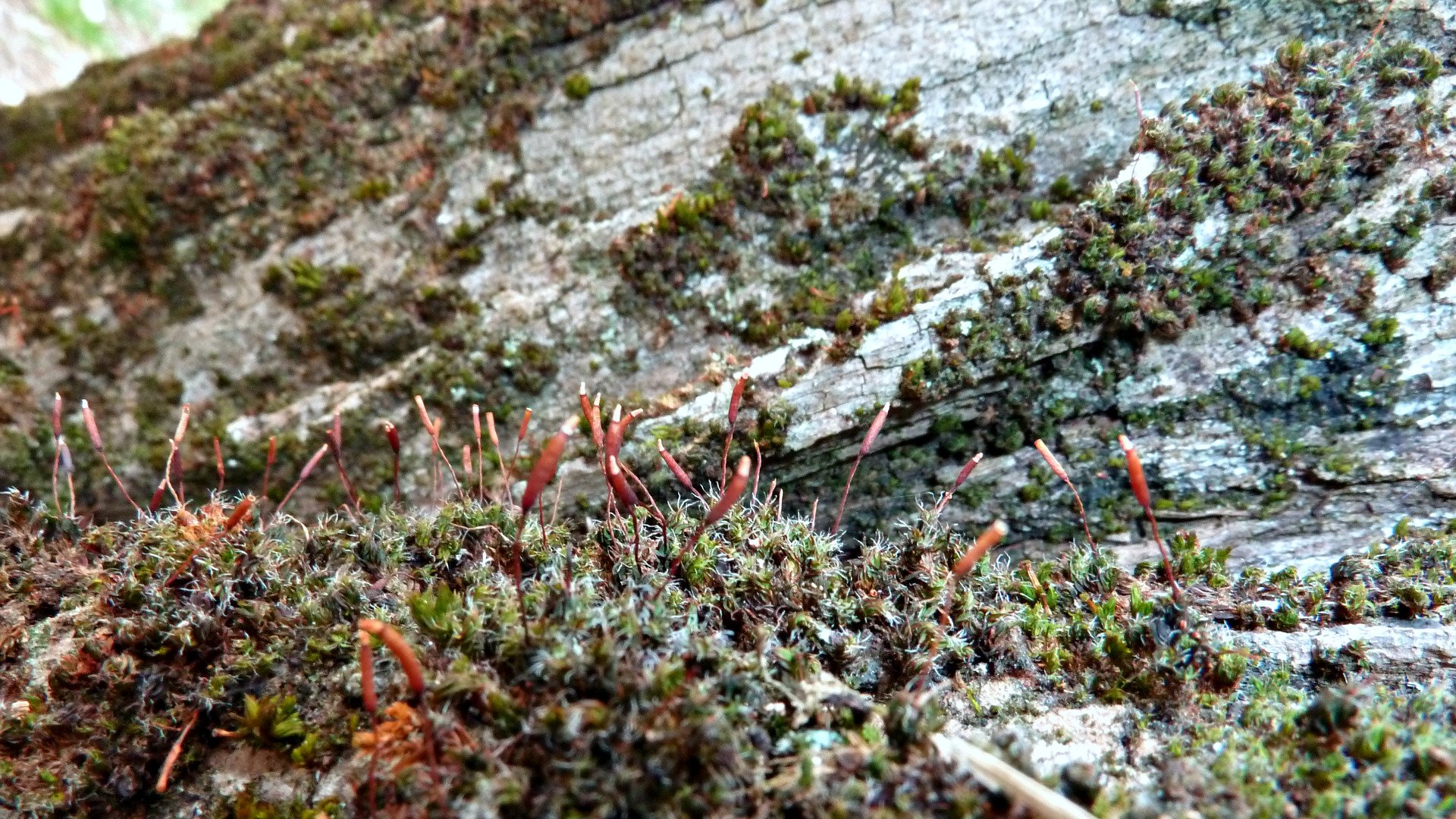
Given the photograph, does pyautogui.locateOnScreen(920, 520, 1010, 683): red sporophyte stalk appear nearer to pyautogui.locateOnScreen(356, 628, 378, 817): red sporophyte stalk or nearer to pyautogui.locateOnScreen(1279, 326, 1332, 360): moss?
pyautogui.locateOnScreen(356, 628, 378, 817): red sporophyte stalk

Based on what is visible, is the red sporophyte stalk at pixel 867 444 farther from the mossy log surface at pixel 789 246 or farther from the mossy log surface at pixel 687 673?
the mossy log surface at pixel 687 673

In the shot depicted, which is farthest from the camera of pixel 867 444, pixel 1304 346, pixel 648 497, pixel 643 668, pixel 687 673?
pixel 1304 346

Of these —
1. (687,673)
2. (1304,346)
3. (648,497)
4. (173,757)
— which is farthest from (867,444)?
(173,757)

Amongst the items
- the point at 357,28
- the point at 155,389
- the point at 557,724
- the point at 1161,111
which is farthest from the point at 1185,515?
the point at 155,389

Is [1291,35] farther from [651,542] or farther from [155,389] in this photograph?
[155,389]

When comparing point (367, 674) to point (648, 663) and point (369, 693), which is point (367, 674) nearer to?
point (369, 693)

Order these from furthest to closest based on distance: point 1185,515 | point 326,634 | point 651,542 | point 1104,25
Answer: point 1104,25 → point 1185,515 → point 651,542 → point 326,634

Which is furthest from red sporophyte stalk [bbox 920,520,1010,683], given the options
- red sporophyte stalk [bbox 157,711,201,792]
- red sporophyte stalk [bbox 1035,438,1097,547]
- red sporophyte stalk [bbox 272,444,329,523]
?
red sporophyte stalk [bbox 272,444,329,523]
